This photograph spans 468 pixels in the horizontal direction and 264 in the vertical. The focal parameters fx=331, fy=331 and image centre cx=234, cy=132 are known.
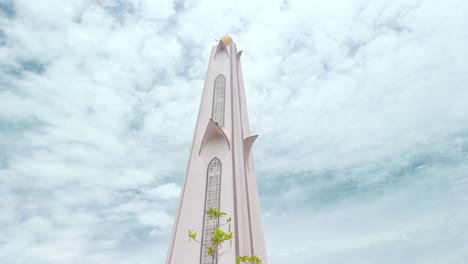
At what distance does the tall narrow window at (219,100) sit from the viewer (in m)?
16.3

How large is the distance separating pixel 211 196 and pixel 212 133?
124 inches

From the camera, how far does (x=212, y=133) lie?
1540 centimetres

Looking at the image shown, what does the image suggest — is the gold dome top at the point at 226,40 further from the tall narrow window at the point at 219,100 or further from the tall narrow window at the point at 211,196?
the tall narrow window at the point at 211,196

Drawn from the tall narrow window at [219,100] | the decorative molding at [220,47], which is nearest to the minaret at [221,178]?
the tall narrow window at [219,100]

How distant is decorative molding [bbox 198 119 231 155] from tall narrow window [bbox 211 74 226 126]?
739 millimetres

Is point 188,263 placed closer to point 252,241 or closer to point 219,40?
point 252,241

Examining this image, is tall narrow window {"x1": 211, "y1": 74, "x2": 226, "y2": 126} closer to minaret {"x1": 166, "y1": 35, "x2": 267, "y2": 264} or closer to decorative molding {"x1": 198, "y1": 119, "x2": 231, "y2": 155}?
minaret {"x1": 166, "y1": 35, "x2": 267, "y2": 264}

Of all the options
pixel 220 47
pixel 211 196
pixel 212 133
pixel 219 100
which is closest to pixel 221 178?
pixel 211 196

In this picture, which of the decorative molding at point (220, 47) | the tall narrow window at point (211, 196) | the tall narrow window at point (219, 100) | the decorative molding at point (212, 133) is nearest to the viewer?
the tall narrow window at point (211, 196)

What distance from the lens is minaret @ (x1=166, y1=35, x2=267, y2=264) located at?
1234 centimetres

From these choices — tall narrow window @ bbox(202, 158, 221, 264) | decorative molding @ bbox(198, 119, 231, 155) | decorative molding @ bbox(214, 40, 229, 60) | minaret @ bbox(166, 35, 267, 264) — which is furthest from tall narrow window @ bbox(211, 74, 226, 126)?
tall narrow window @ bbox(202, 158, 221, 264)

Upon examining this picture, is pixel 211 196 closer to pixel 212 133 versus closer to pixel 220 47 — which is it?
pixel 212 133

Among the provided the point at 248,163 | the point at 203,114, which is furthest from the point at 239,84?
the point at 248,163

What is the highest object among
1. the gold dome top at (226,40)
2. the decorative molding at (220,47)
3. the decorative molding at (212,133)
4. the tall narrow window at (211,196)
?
the gold dome top at (226,40)
